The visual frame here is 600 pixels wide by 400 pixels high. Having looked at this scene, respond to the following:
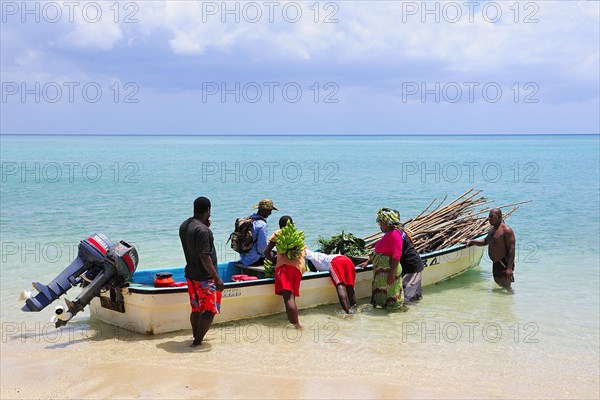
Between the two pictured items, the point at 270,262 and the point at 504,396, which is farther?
the point at 270,262

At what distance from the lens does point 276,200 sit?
2969cm

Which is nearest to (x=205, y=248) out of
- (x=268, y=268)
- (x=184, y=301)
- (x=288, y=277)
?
(x=184, y=301)

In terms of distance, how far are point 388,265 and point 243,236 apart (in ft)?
6.86

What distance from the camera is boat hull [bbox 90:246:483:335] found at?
8047 mm

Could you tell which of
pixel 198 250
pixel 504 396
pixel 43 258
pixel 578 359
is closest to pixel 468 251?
pixel 578 359

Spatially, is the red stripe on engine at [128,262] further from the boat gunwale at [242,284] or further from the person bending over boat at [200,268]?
the person bending over boat at [200,268]

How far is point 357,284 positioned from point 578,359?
3.30 metres

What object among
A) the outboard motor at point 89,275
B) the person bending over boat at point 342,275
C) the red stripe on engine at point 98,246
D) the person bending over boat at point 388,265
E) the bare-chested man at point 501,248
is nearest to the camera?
the outboard motor at point 89,275

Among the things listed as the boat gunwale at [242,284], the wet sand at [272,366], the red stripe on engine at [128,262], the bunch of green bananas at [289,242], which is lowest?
the wet sand at [272,366]

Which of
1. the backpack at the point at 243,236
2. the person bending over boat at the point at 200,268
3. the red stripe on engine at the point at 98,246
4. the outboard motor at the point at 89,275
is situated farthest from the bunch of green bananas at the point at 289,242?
the red stripe on engine at the point at 98,246

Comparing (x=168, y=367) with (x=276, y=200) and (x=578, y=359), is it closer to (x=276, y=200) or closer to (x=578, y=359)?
(x=578, y=359)

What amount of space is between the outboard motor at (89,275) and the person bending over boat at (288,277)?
1.88 meters

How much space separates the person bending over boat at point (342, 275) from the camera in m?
9.38

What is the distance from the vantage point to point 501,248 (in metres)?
10.8
